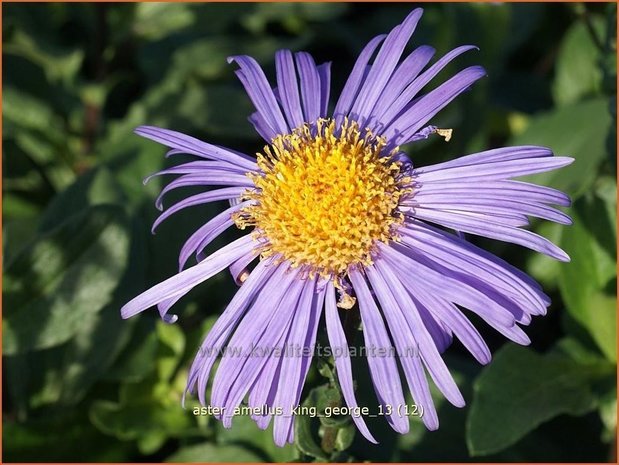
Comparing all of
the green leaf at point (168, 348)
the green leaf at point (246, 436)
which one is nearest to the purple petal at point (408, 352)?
the green leaf at point (246, 436)

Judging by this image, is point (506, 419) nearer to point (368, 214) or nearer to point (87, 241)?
point (368, 214)

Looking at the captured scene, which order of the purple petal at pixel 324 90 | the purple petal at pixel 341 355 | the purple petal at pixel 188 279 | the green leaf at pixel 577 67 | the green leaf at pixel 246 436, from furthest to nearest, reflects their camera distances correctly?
1. the green leaf at pixel 577 67
2. the green leaf at pixel 246 436
3. the purple petal at pixel 324 90
4. the purple petal at pixel 188 279
5. the purple petal at pixel 341 355

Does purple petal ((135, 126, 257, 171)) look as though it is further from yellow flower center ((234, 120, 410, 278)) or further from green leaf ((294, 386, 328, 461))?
green leaf ((294, 386, 328, 461))

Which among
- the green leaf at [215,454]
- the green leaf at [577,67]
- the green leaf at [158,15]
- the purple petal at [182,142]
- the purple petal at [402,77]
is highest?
the green leaf at [158,15]

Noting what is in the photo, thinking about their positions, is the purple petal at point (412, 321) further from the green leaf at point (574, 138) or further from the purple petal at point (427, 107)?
the green leaf at point (574, 138)

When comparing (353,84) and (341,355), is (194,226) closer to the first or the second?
(353,84)

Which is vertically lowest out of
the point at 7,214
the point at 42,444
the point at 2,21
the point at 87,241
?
the point at 42,444

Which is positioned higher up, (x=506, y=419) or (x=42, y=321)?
(x=42, y=321)

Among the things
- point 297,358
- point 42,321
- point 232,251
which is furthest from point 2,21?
point 297,358
